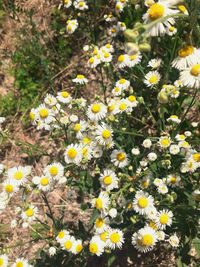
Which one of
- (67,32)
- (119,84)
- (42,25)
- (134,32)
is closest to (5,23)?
(42,25)

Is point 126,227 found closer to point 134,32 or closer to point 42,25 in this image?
point 134,32

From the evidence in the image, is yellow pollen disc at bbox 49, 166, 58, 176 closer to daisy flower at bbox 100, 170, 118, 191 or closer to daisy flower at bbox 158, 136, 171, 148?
daisy flower at bbox 100, 170, 118, 191

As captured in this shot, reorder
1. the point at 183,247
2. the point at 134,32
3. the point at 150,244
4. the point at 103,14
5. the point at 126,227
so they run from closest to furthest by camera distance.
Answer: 1. the point at 134,32
2. the point at 150,244
3. the point at 126,227
4. the point at 183,247
5. the point at 103,14

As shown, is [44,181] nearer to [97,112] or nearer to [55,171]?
[55,171]

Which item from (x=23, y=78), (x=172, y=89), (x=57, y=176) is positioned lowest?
(x=57, y=176)

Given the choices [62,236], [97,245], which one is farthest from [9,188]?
[97,245]

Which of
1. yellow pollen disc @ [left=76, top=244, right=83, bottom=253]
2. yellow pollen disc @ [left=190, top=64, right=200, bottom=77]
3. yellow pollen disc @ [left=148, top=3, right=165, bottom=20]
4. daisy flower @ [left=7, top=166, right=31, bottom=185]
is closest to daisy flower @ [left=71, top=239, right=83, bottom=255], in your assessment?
yellow pollen disc @ [left=76, top=244, right=83, bottom=253]

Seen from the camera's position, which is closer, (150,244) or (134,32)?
(134,32)

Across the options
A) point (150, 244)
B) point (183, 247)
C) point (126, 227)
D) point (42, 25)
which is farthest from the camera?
point (42, 25)
